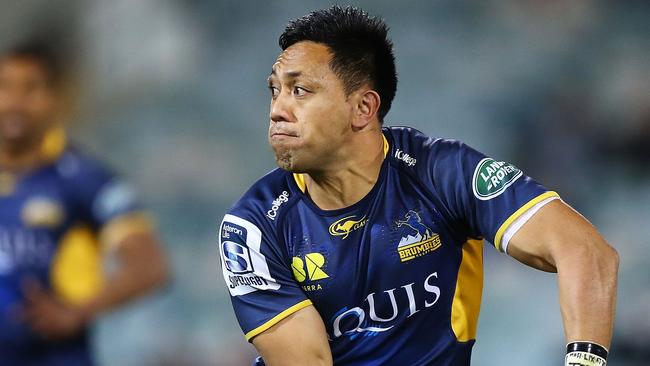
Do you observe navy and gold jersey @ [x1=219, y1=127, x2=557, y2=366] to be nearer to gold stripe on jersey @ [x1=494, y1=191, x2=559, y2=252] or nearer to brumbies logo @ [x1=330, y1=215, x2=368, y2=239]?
brumbies logo @ [x1=330, y1=215, x2=368, y2=239]

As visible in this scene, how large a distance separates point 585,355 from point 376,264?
829mm

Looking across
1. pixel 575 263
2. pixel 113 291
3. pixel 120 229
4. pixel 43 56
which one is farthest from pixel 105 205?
pixel 575 263

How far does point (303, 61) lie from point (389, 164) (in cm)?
47

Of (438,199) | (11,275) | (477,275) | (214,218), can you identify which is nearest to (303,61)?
(438,199)

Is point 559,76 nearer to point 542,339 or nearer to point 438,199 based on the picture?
point 542,339

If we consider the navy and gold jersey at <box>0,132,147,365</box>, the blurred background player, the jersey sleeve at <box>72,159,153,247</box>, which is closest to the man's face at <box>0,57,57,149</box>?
the blurred background player

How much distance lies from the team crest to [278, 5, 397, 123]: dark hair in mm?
3178

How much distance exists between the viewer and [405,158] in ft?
11.8

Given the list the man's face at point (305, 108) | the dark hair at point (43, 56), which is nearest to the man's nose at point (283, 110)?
the man's face at point (305, 108)

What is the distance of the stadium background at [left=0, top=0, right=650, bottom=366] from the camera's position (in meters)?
7.10

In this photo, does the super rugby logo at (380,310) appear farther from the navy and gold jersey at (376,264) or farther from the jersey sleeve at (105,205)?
the jersey sleeve at (105,205)

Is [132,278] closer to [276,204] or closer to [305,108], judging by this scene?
[276,204]

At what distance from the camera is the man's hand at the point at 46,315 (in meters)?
6.27

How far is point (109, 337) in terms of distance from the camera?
23.1 feet
